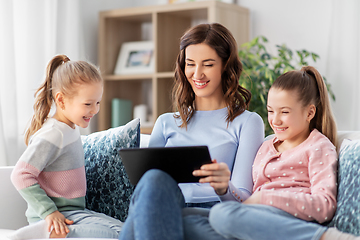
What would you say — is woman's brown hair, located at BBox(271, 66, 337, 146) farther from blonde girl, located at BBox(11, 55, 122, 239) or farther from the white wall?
the white wall

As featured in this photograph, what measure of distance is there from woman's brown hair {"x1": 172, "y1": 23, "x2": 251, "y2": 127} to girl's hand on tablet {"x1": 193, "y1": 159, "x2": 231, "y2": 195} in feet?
1.17

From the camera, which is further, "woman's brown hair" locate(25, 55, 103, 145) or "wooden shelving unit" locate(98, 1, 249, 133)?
"wooden shelving unit" locate(98, 1, 249, 133)

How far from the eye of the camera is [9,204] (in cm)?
169

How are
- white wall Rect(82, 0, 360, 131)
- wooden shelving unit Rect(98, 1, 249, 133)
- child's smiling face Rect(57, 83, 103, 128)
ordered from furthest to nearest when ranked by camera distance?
wooden shelving unit Rect(98, 1, 249, 133) → white wall Rect(82, 0, 360, 131) → child's smiling face Rect(57, 83, 103, 128)

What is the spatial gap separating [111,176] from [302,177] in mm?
700

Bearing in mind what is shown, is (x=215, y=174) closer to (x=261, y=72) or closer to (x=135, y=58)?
(x=261, y=72)

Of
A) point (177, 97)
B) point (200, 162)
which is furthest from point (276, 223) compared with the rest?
point (177, 97)

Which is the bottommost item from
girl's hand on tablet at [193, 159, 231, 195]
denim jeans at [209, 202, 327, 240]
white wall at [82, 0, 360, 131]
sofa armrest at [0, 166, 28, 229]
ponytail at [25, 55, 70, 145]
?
sofa armrest at [0, 166, 28, 229]

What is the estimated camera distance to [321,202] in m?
1.22

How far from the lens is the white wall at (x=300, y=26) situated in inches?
116

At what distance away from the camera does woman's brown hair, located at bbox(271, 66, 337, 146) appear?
55.1 inches

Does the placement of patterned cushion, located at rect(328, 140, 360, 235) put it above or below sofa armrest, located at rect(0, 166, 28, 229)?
above

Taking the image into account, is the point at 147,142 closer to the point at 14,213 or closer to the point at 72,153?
the point at 72,153

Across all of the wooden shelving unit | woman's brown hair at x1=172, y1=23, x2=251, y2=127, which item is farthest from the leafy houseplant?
woman's brown hair at x1=172, y1=23, x2=251, y2=127
